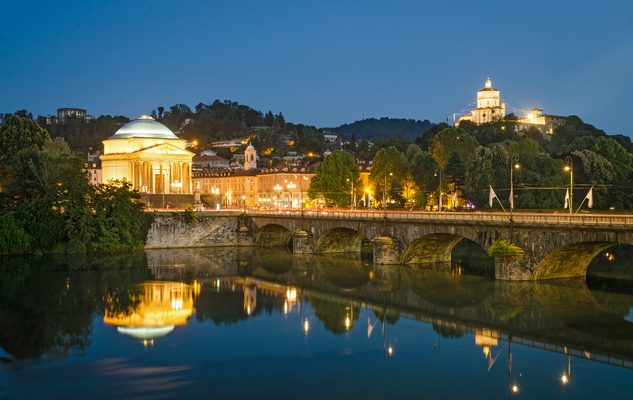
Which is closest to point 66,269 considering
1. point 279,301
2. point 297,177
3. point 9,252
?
point 9,252

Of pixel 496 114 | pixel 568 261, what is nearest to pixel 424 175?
pixel 568 261

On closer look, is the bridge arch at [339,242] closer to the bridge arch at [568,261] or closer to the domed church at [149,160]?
the bridge arch at [568,261]

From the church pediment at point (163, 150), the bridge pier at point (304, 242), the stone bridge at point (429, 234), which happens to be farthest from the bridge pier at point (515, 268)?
the church pediment at point (163, 150)

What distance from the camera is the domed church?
102m

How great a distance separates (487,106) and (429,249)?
13994 cm

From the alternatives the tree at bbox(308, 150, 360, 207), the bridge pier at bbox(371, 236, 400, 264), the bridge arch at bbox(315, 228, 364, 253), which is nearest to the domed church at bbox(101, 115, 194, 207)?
the tree at bbox(308, 150, 360, 207)

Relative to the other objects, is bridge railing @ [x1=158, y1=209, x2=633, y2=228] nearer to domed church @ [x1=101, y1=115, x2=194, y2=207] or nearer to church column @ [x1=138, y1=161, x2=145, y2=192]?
domed church @ [x1=101, y1=115, x2=194, y2=207]

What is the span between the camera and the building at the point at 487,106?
18712 centimetres

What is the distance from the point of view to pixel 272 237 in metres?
76.9

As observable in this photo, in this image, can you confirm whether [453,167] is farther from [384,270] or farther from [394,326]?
[394,326]

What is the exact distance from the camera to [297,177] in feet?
429

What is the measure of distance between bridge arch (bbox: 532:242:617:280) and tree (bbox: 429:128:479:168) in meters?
58.1

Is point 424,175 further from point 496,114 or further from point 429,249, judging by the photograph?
point 496,114

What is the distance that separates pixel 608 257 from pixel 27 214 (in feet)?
157
